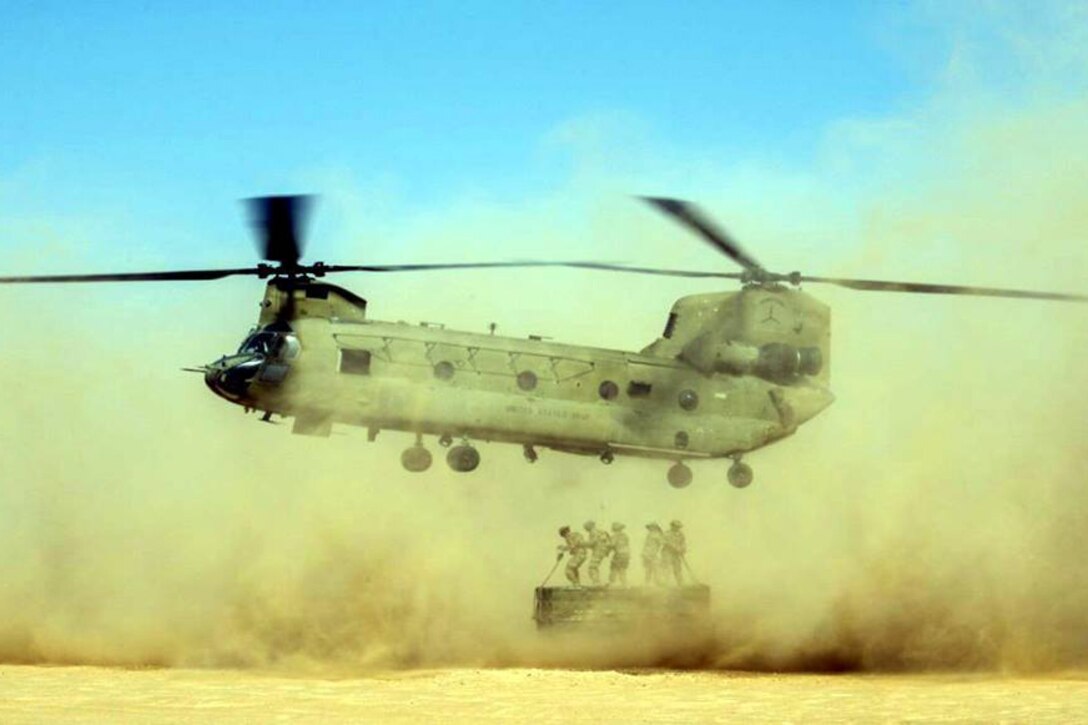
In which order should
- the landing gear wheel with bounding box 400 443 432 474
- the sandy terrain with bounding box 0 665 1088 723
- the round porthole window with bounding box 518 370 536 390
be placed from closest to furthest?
the sandy terrain with bounding box 0 665 1088 723
the landing gear wheel with bounding box 400 443 432 474
the round porthole window with bounding box 518 370 536 390

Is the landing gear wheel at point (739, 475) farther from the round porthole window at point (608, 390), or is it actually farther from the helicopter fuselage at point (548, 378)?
the round porthole window at point (608, 390)

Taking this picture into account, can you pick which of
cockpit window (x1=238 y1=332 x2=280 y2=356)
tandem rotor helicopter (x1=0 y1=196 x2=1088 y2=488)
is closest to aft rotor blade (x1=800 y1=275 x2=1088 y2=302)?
tandem rotor helicopter (x1=0 y1=196 x2=1088 y2=488)

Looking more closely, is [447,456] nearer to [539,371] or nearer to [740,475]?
[539,371]

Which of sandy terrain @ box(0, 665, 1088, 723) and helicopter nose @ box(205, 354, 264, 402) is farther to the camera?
helicopter nose @ box(205, 354, 264, 402)

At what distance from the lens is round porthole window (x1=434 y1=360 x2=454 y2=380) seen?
90.2ft

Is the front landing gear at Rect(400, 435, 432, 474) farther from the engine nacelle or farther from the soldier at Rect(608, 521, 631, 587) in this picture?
the soldier at Rect(608, 521, 631, 587)

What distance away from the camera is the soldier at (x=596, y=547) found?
31.3 m

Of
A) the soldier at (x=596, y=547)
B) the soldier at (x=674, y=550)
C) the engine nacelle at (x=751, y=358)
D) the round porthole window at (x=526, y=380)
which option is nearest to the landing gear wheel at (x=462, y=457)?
the round porthole window at (x=526, y=380)

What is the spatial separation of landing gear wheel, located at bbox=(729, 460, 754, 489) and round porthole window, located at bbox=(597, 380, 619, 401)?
2468 mm

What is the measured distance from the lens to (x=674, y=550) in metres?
31.5

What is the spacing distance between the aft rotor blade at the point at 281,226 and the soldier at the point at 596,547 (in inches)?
310

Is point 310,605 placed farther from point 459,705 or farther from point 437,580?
point 459,705

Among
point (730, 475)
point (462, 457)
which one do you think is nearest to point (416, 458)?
point (462, 457)

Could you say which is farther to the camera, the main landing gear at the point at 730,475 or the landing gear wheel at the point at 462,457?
the main landing gear at the point at 730,475
